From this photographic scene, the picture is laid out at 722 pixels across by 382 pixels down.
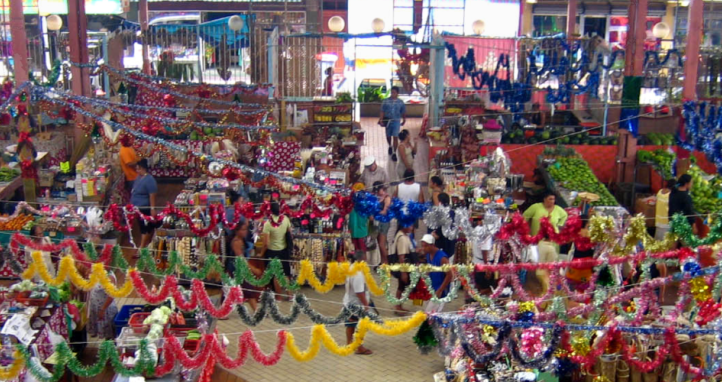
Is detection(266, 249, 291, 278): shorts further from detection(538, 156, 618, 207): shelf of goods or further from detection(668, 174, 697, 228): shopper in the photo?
detection(668, 174, 697, 228): shopper

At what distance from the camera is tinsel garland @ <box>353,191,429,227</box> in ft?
40.5

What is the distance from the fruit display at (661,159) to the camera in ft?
54.0

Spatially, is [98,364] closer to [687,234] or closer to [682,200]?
[687,234]

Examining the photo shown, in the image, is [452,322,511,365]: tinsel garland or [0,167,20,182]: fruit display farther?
[0,167,20,182]: fruit display

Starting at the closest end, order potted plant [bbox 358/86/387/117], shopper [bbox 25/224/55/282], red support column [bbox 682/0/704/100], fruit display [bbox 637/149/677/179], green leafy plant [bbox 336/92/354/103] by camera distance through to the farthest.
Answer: shopper [bbox 25/224/55/282], fruit display [bbox 637/149/677/179], red support column [bbox 682/0/704/100], green leafy plant [bbox 336/92/354/103], potted plant [bbox 358/86/387/117]

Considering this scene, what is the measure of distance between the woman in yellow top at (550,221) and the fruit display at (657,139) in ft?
19.9

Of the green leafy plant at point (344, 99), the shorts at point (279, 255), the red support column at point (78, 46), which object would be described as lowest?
the shorts at point (279, 255)

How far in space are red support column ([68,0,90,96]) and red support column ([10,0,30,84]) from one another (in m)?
1.38

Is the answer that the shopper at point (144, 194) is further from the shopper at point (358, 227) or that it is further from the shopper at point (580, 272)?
the shopper at point (580, 272)

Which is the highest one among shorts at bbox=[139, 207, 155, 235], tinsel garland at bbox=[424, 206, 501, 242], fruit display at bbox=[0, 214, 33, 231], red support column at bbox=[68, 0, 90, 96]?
red support column at bbox=[68, 0, 90, 96]

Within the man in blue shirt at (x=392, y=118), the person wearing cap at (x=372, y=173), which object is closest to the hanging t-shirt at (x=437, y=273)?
the person wearing cap at (x=372, y=173)

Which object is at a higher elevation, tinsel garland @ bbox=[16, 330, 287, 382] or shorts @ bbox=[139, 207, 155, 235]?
Answer: shorts @ bbox=[139, 207, 155, 235]

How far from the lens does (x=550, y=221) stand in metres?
12.9

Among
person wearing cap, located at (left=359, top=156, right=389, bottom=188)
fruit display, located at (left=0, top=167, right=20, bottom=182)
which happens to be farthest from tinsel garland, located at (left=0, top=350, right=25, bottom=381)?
person wearing cap, located at (left=359, top=156, right=389, bottom=188)
